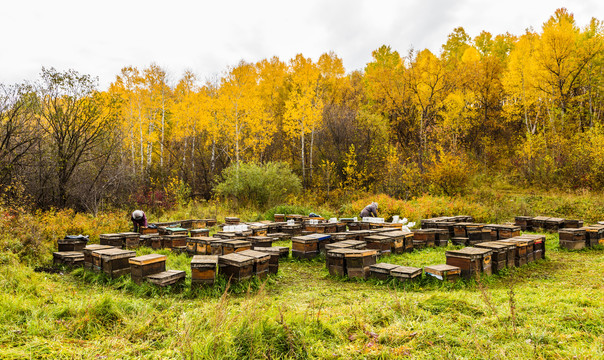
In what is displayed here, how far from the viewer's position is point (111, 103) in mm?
13742

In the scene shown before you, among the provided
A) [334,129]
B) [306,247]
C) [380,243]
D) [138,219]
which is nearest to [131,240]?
[138,219]

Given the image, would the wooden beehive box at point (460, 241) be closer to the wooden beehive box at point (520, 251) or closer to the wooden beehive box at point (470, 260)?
the wooden beehive box at point (520, 251)

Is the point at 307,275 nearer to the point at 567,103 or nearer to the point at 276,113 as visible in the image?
the point at 276,113

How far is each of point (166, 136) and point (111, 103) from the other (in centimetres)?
1207

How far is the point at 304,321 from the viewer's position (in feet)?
11.5

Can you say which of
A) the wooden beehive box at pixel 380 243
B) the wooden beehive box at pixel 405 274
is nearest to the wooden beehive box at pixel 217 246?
the wooden beehive box at pixel 380 243

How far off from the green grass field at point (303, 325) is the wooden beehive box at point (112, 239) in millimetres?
2480

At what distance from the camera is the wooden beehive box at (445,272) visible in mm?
5461

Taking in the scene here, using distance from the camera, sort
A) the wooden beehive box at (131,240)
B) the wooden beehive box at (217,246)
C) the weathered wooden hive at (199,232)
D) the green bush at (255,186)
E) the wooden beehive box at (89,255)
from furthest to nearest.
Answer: the green bush at (255,186) < the weathered wooden hive at (199,232) < the wooden beehive box at (131,240) < the wooden beehive box at (217,246) < the wooden beehive box at (89,255)


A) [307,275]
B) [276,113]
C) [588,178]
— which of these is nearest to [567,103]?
[588,178]

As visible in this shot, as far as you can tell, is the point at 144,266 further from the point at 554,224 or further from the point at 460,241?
the point at 554,224

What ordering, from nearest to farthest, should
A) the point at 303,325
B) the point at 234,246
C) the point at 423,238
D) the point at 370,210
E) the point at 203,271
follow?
1. the point at 303,325
2. the point at 203,271
3. the point at 234,246
4. the point at 423,238
5. the point at 370,210

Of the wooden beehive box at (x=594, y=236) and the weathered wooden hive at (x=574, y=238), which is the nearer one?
the weathered wooden hive at (x=574, y=238)

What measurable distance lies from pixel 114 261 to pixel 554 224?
1193cm
